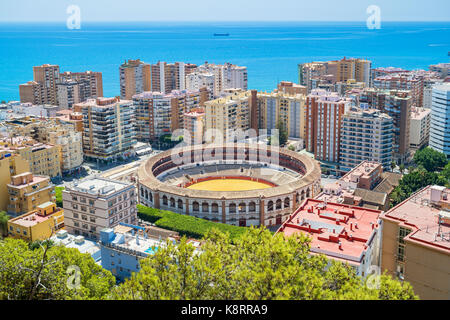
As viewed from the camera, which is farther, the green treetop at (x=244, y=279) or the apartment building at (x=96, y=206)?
the apartment building at (x=96, y=206)

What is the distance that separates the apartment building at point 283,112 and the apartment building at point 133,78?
20.7 metres

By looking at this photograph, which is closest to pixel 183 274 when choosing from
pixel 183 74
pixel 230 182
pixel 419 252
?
pixel 419 252

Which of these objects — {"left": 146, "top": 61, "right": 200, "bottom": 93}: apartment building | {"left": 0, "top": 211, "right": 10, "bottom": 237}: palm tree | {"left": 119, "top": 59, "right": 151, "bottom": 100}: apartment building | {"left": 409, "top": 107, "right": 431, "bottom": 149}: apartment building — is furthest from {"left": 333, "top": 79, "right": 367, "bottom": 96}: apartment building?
{"left": 0, "top": 211, "right": 10, "bottom": 237}: palm tree

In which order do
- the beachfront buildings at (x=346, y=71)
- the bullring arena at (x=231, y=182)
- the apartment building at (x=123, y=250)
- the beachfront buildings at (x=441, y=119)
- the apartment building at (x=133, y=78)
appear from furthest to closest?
the beachfront buildings at (x=346, y=71) → the apartment building at (x=133, y=78) → the beachfront buildings at (x=441, y=119) → the bullring arena at (x=231, y=182) → the apartment building at (x=123, y=250)

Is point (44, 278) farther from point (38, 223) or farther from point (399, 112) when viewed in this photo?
point (399, 112)

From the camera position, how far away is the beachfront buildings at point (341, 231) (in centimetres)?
1759

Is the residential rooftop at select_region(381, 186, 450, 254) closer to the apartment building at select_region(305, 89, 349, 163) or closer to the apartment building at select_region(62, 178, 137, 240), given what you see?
the apartment building at select_region(62, 178, 137, 240)

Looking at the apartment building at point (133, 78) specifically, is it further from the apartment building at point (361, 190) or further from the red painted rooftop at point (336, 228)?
the red painted rooftop at point (336, 228)

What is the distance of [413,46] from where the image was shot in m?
152

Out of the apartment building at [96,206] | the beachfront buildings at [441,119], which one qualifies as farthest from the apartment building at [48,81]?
the beachfront buildings at [441,119]

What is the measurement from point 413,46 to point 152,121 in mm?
125497

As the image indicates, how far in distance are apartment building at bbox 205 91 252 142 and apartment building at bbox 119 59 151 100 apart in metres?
20.9
